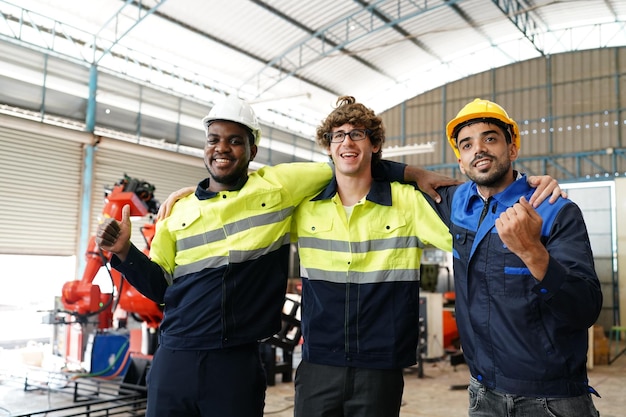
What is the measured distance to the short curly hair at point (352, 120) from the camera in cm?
308

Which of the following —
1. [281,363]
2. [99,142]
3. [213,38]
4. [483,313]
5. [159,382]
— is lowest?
[281,363]

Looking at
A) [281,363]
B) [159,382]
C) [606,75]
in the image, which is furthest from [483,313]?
[606,75]

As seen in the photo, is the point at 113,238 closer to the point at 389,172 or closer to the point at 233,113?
the point at 233,113

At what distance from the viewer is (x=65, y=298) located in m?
7.38

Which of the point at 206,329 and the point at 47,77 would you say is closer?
the point at 206,329

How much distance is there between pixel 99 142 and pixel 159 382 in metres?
11.9

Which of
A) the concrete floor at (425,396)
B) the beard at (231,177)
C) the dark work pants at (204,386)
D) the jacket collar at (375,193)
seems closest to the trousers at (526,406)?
the jacket collar at (375,193)

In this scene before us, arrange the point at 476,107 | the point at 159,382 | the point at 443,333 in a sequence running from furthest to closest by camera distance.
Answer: the point at 443,333 → the point at 159,382 → the point at 476,107

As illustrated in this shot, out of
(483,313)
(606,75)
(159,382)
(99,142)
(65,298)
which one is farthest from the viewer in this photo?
(606,75)

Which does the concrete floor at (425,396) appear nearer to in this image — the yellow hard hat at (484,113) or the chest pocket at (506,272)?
the chest pocket at (506,272)

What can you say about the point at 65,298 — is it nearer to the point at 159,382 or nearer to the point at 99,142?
the point at 159,382

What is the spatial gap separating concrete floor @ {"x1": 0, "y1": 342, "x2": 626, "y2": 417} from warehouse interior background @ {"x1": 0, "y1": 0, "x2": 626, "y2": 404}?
1.40 meters

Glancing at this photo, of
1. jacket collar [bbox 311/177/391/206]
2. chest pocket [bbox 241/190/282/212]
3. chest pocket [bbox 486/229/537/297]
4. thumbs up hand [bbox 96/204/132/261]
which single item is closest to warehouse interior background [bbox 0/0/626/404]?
thumbs up hand [bbox 96/204/132/261]

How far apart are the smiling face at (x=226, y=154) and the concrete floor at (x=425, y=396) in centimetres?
477
